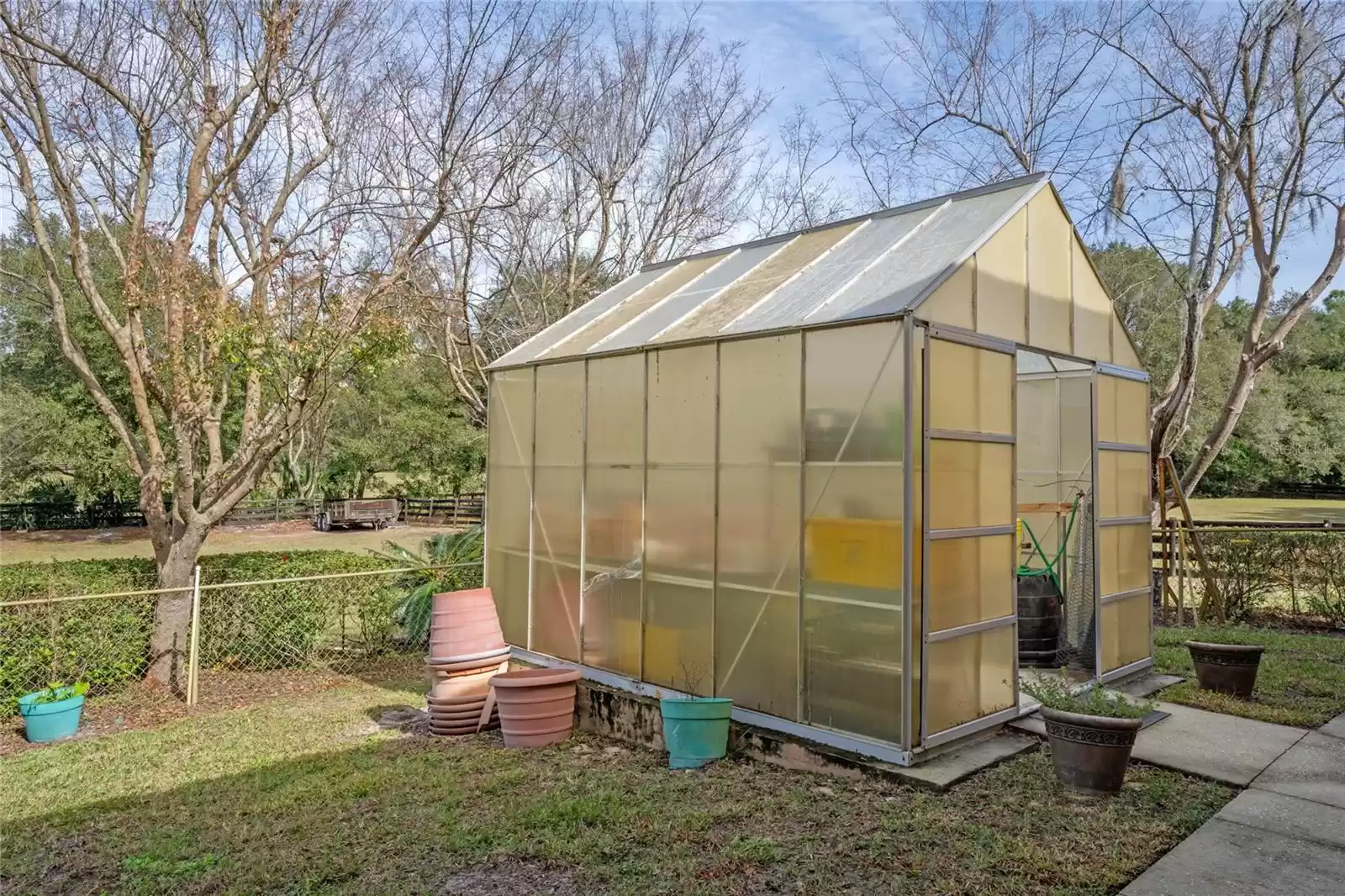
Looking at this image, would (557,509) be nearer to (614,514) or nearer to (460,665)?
(614,514)

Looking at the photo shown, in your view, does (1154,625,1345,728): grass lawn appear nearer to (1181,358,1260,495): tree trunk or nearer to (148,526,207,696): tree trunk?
(1181,358,1260,495): tree trunk

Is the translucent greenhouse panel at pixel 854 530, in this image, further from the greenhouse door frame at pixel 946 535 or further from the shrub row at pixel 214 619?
the shrub row at pixel 214 619

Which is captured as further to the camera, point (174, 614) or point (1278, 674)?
point (174, 614)

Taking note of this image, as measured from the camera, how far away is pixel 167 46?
723 cm

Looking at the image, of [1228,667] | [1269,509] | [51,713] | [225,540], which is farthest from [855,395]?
[1269,509]

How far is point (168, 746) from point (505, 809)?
120 inches

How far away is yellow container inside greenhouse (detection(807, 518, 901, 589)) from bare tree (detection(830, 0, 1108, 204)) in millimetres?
9748

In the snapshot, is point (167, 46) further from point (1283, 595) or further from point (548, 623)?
point (1283, 595)

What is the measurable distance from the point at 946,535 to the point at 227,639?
260 inches

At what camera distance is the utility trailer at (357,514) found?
24.6 m

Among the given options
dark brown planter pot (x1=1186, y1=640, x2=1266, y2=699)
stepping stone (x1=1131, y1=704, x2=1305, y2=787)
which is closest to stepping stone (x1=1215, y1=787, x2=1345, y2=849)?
stepping stone (x1=1131, y1=704, x2=1305, y2=787)

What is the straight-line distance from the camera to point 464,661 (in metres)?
6.11

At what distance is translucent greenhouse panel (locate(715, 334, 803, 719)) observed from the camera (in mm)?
5000


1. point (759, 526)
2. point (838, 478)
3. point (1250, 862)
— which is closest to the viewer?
point (1250, 862)
